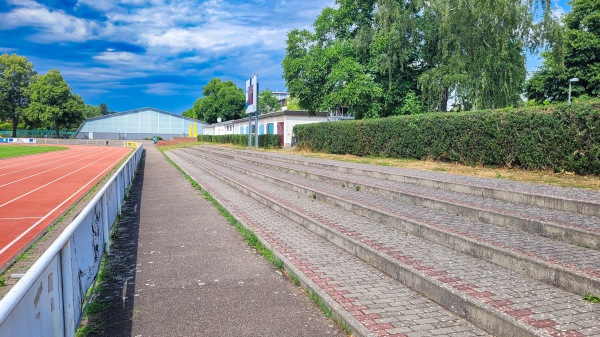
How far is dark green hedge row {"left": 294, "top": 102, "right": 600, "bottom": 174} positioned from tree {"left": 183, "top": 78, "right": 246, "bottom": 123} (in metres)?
73.2

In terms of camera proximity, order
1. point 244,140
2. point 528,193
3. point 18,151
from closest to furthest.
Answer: point 528,193, point 244,140, point 18,151

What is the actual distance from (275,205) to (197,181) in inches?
310

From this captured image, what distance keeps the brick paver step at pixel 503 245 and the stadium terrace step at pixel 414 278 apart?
2 centimetres

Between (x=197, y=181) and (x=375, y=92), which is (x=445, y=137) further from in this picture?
(x=375, y=92)

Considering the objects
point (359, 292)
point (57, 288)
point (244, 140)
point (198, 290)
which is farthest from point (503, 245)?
point (244, 140)

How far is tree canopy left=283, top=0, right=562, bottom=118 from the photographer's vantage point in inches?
861

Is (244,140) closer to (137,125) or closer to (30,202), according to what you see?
(30,202)

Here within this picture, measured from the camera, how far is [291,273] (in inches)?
212

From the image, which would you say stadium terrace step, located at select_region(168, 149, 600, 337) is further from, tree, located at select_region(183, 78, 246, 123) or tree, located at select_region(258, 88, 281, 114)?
tree, located at select_region(183, 78, 246, 123)

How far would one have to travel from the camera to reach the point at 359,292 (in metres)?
4.52

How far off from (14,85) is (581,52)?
316 ft

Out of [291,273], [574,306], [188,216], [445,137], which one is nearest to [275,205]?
[188,216]

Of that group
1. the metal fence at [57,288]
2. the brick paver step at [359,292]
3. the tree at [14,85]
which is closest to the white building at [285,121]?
the brick paver step at [359,292]

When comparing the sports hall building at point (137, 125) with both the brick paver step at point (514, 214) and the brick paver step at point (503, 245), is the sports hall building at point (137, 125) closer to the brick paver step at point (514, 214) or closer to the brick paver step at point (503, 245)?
the brick paver step at point (514, 214)
